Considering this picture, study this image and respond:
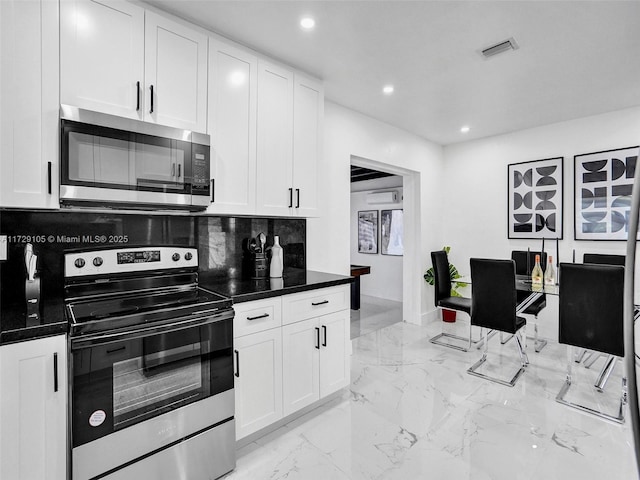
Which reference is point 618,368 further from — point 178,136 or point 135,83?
point 135,83

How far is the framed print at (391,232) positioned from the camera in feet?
20.7

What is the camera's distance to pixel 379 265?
6.61 meters

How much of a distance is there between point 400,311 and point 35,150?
198 inches

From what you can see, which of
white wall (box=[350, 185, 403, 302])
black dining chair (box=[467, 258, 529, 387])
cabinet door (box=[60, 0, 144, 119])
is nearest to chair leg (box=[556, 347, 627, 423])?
black dining chair (box=[467, 258, 529, 387])

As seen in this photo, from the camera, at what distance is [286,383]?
2.26 m

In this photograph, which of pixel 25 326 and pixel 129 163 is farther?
pixel 129 163

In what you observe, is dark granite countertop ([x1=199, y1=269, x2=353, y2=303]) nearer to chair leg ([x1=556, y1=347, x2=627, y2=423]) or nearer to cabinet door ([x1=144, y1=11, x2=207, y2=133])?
cabinet door ([x1=144, y1=11, x2=207, y2=133])

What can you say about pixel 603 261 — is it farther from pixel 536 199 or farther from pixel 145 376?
pixel 145 376

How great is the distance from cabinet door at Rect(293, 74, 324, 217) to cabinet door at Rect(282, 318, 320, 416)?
938 mm

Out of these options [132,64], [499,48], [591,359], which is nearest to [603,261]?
[591,359]

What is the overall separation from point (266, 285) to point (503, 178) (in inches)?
151

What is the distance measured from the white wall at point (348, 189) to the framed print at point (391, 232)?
1170 mm

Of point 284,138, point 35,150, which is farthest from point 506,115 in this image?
point 35,150

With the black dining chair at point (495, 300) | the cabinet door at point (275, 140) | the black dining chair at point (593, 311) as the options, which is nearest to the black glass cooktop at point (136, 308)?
the cabinet door at point (275, 140)
